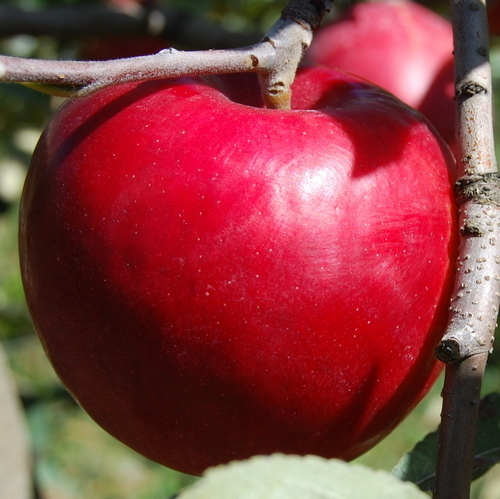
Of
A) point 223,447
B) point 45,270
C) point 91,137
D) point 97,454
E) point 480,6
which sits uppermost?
point 480,6

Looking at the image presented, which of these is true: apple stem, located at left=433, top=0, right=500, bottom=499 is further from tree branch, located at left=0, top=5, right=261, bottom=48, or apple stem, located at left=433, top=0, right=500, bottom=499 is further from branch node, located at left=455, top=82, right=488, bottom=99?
tree branch, located at left=0, top=5, right=261, bottom=48

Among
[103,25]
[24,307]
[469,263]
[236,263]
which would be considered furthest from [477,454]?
[24,307]

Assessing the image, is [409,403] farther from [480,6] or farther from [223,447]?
[480,6]

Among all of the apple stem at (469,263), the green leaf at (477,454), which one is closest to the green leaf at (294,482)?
the apple stem at (469,263)

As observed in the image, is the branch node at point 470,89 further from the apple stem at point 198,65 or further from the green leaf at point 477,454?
the green leaf at point 477,454

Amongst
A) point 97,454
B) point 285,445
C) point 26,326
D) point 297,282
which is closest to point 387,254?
point 297,282

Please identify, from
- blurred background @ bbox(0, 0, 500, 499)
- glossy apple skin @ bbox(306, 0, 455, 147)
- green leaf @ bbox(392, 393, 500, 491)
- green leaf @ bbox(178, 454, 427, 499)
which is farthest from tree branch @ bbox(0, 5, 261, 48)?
green leaf @ bbox(178, 454, 427, 499)
